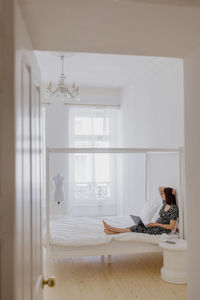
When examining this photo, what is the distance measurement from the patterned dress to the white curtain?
2.93 metres

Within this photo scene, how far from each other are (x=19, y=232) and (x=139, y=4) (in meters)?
0.87

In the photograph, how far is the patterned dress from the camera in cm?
382

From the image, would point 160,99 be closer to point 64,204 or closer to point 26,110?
point 64,204

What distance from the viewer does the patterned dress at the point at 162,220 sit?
3.82m

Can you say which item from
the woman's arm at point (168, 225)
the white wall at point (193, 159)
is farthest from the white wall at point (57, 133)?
the white wall at point (193, 159)

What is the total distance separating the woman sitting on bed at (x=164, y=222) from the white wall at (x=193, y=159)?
226 centimetres

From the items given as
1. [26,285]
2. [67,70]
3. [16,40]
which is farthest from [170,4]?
[67,70]

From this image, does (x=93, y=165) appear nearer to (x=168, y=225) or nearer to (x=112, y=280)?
(x=168, y=225)

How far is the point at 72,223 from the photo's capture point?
433 cm

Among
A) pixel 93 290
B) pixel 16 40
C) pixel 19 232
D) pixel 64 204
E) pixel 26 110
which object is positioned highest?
pixel 16 40

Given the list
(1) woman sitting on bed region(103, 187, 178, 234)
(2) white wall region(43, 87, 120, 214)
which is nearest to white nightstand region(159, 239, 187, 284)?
(1) woman sitting on bed region(103, 187, 178, 234)

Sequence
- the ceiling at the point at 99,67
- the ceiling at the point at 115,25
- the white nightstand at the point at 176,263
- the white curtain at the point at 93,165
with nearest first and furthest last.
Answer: the ceiling at the point at 115,25 → the white nightstand at the point at 176,263 → the ceiling at the point at 99,67 → the white curtain at the point at 93,165

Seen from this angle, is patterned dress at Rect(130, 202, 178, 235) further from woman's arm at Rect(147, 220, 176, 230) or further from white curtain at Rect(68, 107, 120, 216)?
white curtain at Rect(68, 107, 120, 216)

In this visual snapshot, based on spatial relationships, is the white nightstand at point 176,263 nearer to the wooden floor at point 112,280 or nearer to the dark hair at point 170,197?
the wooden floor at point 112,280
